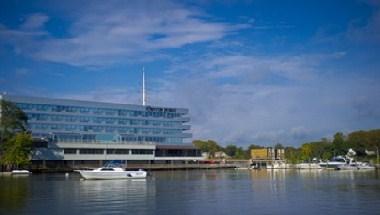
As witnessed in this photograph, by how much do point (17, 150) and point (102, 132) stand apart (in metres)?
46.7

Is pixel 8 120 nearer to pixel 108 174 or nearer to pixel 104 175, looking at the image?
pixel 104 175

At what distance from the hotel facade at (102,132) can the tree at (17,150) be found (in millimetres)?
19844

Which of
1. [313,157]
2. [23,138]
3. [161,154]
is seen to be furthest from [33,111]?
[313,157]

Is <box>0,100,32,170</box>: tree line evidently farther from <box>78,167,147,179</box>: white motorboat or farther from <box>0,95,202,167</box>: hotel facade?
<box>78,167,147,179</box>: white motorboat

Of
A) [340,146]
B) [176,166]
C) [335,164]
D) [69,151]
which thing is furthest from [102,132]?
[340,146]

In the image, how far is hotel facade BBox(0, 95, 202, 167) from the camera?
449 feet

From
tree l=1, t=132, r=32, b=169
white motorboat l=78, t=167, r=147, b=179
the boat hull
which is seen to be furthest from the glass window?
the boat hull

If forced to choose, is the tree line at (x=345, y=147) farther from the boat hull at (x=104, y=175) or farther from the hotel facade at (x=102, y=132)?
the boat hull at (x=104, y=175)

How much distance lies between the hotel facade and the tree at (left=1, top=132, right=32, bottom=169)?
781 inches

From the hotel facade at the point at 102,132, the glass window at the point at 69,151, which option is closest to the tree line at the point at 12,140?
the hotel facade at the point at 102,132

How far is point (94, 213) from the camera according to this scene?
1323 inches

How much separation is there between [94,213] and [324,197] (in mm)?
20984

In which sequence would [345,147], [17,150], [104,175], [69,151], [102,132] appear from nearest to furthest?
[104,175] → [17,150] → [69,151] → [102,132] → [345,147]

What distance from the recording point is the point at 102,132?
15300cm
